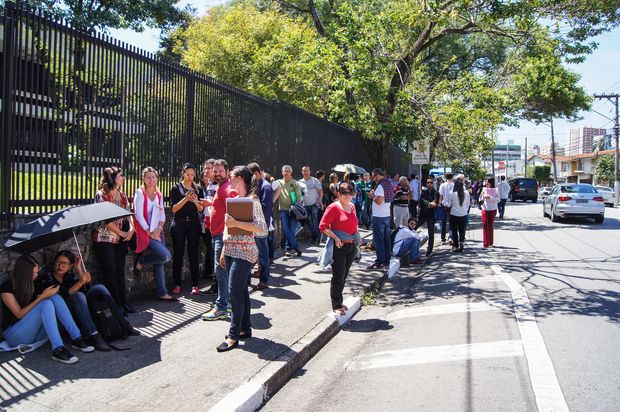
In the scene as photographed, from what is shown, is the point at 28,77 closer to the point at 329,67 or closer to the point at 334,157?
the point at 329,67

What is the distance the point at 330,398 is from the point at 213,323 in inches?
87.0

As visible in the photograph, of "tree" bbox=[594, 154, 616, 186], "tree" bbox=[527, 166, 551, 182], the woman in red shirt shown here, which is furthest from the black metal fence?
"tree" bbox=[527, 166, 551, 182]

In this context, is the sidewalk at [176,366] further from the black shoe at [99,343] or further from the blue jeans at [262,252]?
the blue jeans at [262,252]

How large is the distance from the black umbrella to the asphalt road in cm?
236

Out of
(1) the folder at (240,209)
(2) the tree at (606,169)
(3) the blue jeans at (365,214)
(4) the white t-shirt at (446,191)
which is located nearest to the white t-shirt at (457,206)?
(4) the white t-shirt at (446,191)

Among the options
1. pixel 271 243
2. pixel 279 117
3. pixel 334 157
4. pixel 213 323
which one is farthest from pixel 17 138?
pixel 334 157

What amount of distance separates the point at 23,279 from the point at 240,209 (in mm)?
2100

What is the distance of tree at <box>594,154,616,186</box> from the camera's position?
6067 cm

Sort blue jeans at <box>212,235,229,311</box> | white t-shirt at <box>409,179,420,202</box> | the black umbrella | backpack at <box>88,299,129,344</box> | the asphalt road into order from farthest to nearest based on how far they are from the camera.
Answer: white t-shirt at <box>409,179,420,202</box> < blue jeans at <box>212,235,229,311</box> < backpack at <box>88,299,129,344</box> < the black umbrella < the asphalt road

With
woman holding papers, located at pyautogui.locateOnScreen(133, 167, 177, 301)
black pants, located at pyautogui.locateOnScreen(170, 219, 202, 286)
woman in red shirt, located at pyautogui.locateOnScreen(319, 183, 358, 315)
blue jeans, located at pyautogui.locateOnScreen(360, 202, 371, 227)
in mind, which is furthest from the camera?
blue jeans, located at pyautogui.locateOnScreen(360, 202, 371, 227)

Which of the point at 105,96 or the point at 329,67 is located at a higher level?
the point at 329,67

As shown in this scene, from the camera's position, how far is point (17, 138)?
5.63 meters

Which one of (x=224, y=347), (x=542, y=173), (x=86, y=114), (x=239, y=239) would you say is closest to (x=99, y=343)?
(x=224, y=347)

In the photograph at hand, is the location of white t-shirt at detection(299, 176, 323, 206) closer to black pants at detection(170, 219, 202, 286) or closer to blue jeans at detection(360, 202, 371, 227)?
blue jeans at detection(360, 202, 371, 227)
